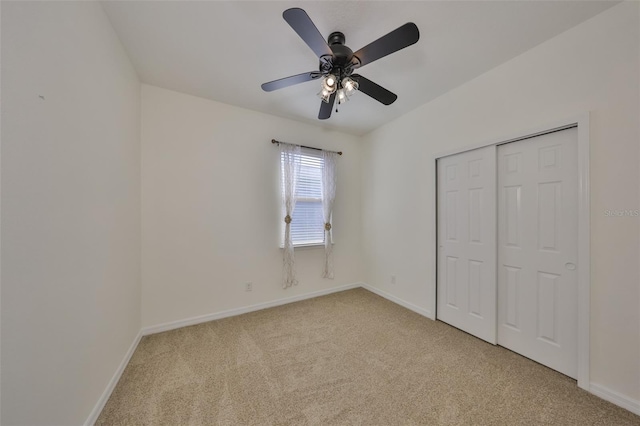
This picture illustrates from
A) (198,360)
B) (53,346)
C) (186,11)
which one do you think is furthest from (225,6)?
(198,360)

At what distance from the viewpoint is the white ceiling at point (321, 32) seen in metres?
1.49

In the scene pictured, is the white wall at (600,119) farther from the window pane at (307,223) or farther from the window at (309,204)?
the window pane at (307,223)

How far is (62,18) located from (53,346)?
1650 mm

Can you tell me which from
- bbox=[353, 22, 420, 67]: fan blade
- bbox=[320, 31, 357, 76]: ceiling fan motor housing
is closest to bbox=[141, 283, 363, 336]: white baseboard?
bbox=[320, 31, 357, 76]: ceiling fan motor housing

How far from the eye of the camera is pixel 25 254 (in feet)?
2.96

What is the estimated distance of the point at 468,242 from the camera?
2.39 meters

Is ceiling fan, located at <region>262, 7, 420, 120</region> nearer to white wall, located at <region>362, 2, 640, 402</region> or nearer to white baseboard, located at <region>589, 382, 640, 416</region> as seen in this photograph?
white wall, located at <region>362, 2, 640, 402</region>

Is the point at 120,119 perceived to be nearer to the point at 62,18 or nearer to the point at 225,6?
the point at 62,18

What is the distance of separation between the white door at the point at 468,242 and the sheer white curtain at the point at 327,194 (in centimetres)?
149

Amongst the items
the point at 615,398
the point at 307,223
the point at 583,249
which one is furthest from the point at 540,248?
the point at 307,223

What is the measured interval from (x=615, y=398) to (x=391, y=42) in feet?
9.13

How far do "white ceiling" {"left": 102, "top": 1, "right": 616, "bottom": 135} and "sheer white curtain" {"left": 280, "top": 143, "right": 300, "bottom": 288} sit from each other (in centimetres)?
81

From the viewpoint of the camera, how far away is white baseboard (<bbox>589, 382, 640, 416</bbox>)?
1.41m

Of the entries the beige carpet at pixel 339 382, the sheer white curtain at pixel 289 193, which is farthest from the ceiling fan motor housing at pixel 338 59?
the beige carpet at pixel 339 382
